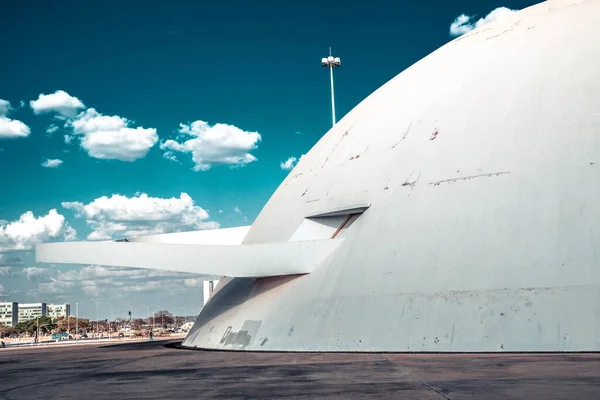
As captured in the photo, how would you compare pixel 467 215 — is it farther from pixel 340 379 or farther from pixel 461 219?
pixel 340 379

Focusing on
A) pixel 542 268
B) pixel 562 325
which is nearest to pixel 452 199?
pixel 542 268

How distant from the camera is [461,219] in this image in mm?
14891

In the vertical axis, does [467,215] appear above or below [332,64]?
below

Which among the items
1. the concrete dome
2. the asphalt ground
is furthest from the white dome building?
the asphalt ground

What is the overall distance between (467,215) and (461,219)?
18 cm

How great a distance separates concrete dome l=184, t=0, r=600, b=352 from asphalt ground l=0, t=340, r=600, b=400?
1330 millimetres

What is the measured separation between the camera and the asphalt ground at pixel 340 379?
26.1 ft

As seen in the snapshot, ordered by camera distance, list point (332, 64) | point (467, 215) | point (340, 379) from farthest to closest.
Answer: point (332, 64) < point (467, 215) < point (340, 379)

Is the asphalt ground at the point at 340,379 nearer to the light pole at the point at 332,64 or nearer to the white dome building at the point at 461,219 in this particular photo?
the white dome building at the point at 461,219

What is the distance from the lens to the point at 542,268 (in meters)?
13.4

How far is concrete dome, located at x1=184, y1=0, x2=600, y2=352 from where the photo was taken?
13.4 m

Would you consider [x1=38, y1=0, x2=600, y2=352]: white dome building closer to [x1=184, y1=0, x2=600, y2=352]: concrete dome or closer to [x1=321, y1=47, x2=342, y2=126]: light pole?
[x1=184, y1=0, x2=600, y2=352]: concrete dome

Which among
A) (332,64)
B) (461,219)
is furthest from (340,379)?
(332,64)

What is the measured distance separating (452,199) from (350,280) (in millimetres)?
3477
